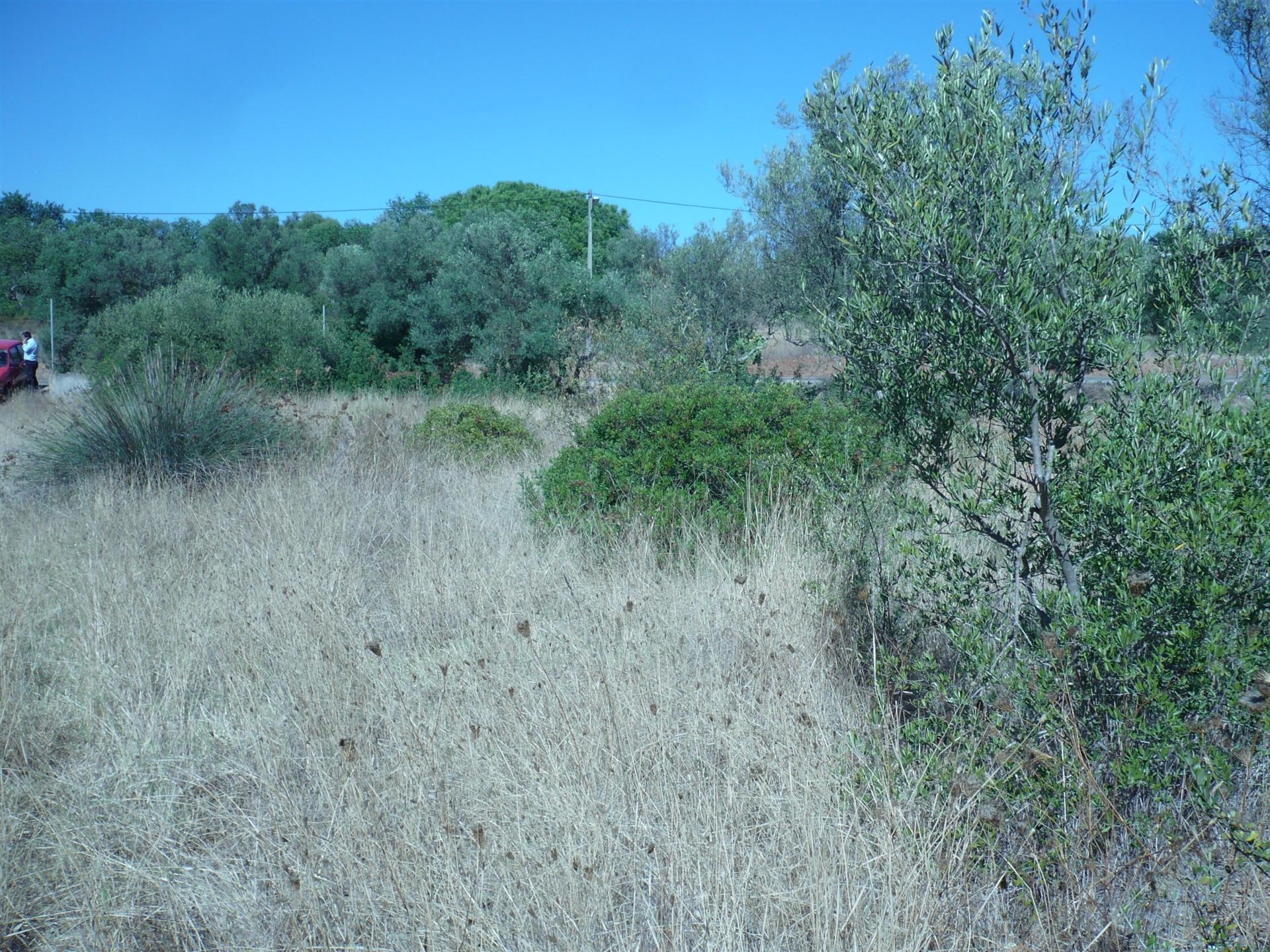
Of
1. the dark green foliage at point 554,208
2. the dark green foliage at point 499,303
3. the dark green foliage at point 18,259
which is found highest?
the dark green foliage at point 554,208

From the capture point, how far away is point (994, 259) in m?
2.89

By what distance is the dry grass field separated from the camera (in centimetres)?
240

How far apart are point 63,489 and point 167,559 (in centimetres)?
327

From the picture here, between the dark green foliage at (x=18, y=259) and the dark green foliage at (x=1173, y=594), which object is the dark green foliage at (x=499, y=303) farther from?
the dark green foliage at (x=18, y=259)

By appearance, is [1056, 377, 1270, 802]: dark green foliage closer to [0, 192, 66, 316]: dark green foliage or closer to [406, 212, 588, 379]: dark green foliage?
[406, 212, 588, 379]: dark green foliage

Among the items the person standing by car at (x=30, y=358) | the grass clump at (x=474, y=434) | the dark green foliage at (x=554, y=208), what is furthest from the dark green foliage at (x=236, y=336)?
the dark green foliage at (x=554, y=208)

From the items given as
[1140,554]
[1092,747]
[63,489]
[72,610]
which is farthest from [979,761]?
[63,489]

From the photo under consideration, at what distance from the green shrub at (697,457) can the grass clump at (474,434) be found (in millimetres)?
3027

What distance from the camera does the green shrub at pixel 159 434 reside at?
837cm

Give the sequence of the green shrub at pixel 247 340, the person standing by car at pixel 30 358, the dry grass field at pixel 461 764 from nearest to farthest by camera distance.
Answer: the dry grass field at pixel 461 764
the green shrub at pixel 247 340
the person standing by car at pixel 30 358

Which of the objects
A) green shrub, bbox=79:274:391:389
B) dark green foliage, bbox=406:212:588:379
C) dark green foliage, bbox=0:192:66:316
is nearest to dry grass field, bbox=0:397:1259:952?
green shrub, bbox=79:274:391:389

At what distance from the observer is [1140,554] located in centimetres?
272

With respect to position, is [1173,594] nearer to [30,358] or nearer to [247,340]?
[247,340]

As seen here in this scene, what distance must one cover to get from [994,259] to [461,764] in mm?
2412
